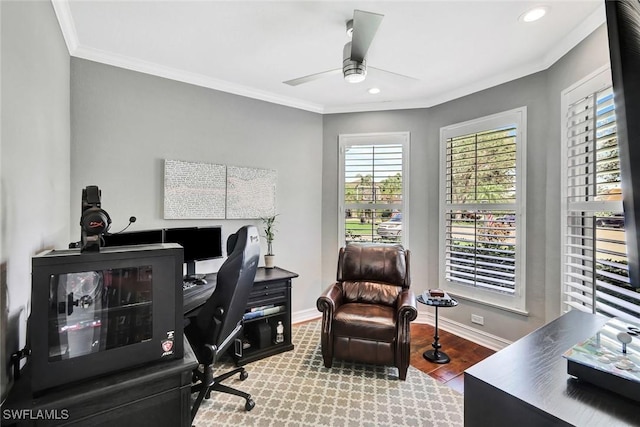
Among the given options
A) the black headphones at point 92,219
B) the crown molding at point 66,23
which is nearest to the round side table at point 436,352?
the black headphones at point 92,219

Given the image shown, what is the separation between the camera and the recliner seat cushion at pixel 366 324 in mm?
2473

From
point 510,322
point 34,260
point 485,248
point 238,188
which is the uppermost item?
point 238,188

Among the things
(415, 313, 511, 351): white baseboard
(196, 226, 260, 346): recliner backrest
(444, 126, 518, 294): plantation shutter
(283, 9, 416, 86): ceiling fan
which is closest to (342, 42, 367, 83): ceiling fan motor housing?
(283, 9, 416, 86): ceiling fan

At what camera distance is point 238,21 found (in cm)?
211

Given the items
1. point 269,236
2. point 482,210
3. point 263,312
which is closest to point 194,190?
point 269,236

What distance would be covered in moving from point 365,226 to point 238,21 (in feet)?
8.53

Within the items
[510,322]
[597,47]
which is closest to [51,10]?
[597,47]

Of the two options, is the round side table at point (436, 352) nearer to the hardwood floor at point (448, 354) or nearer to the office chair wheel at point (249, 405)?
the hardwood floor at point (448, 354)

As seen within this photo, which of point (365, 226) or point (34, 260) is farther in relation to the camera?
point (365, 226)

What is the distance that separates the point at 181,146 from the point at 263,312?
185 cm

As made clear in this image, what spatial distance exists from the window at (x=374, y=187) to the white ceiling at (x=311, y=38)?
2.61ft

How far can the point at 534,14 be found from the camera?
2.02 meters

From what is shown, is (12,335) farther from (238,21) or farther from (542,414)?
(238,21)

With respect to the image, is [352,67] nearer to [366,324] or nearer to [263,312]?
[366,324]
